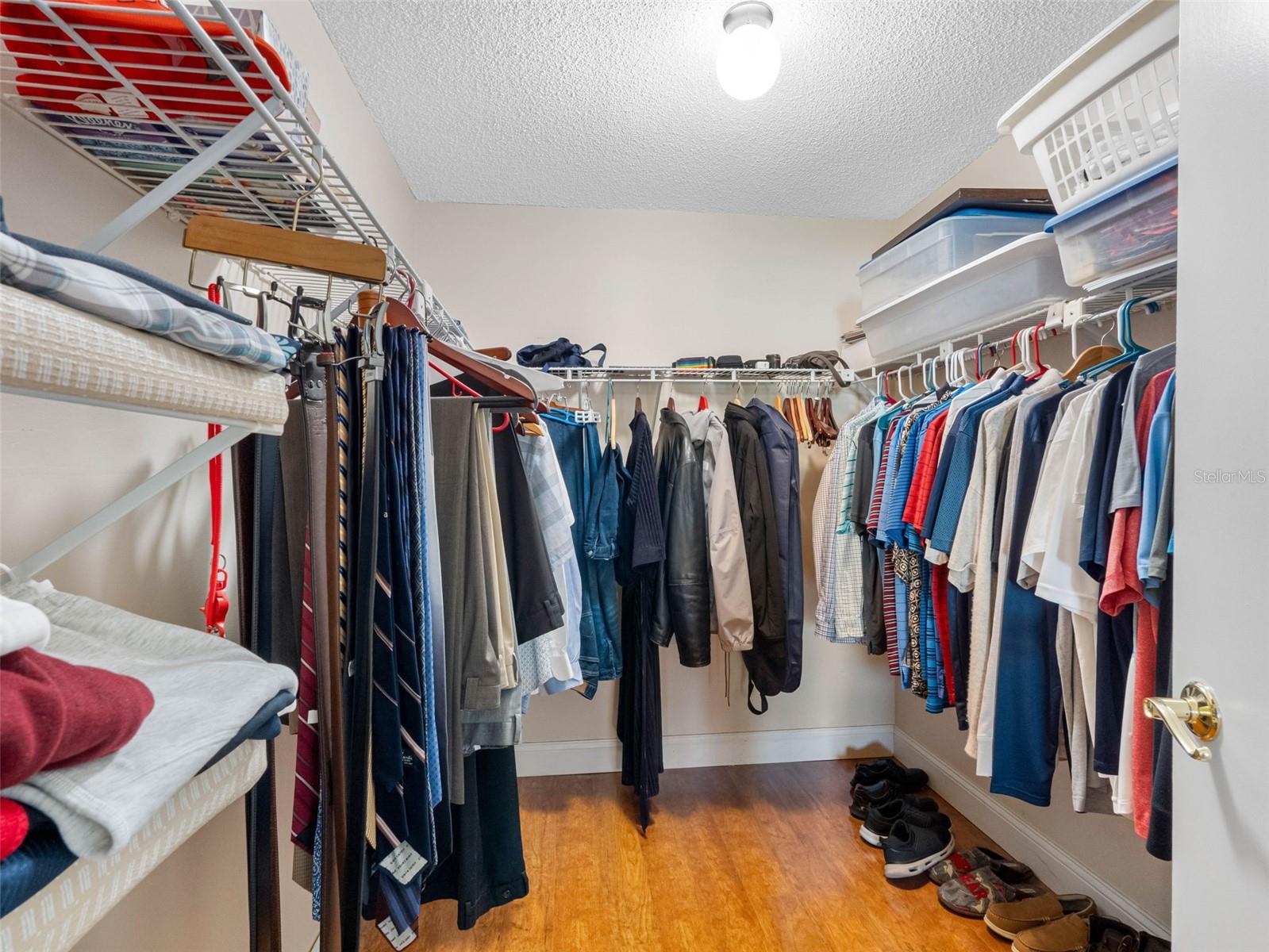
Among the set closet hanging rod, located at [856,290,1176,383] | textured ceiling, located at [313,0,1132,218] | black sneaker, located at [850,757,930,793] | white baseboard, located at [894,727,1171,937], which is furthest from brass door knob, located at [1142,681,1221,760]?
black sneaker, located at [850,757,930,793]

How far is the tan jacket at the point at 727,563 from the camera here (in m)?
2.09

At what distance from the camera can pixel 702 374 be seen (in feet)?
8.08

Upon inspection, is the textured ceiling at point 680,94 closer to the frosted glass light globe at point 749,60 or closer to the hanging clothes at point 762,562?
the frosted glass light globe at point 749,60

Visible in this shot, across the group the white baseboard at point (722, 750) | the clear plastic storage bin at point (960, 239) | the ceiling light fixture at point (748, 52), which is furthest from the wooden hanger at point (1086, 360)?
the white baseboard at point (722, 750)

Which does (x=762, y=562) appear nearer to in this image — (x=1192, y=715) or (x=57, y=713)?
(x=1192, y=715)

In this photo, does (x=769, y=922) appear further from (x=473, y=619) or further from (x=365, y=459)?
(x=365, y=459)

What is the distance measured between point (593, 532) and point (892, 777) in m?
1.52

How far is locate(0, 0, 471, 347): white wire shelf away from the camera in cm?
62

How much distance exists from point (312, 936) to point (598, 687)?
4.12ft

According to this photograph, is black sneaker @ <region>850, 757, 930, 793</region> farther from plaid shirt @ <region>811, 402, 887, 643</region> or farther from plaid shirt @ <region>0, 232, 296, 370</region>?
plaid shirt @ <region>0, 232, 296, 370</region>

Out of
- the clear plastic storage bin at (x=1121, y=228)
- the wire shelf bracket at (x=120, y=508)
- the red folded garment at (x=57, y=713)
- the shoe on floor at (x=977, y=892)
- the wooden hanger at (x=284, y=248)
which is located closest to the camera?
the red folded garment at (x=57, y=713)

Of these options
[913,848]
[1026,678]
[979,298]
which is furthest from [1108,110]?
[913,848]

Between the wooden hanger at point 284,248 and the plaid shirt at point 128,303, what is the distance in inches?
8.3

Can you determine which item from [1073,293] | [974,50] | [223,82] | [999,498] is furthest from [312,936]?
[974,50]
